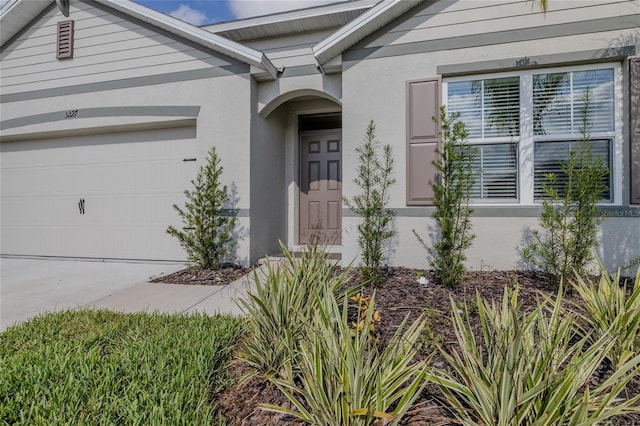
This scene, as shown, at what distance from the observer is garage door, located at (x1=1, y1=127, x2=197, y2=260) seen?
21.6ft

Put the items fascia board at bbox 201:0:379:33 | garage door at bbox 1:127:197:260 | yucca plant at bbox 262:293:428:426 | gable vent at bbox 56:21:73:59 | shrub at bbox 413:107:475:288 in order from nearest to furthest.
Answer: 1. yucca plant at bbox 262:293:428:426
2. shrub at bbox 413:107:475:288
3. fascia board at bbox 201:0:379:33
4. garage door at bbox 1:127:197:260
5. gable vent at bbox 56:21:73:59

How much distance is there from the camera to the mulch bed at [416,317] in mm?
1930

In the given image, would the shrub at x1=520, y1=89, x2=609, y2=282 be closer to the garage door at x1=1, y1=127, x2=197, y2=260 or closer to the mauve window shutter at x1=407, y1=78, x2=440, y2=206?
the mauve window shutter at x1=407, y1=78, x2=440, y2=206

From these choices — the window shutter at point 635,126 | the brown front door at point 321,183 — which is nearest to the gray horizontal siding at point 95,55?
the brown front door at point 321,183

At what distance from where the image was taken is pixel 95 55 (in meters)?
6.66

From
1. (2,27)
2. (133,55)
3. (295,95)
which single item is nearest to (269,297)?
(295,95)

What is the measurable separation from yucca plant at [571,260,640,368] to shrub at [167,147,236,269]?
15.6 feet

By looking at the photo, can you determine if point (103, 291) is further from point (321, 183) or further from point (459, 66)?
point (459, 66)

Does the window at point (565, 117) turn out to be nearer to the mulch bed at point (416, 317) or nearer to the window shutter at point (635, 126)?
the window shutter at point (635, 126)

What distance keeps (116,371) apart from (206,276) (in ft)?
10.1

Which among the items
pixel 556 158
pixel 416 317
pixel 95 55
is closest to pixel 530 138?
pixel 556 158

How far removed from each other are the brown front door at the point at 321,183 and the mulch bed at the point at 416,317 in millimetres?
2308

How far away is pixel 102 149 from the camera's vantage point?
23.0 ft

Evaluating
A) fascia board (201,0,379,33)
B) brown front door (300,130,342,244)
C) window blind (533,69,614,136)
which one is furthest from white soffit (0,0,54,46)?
window blind (533,69,614,136)
